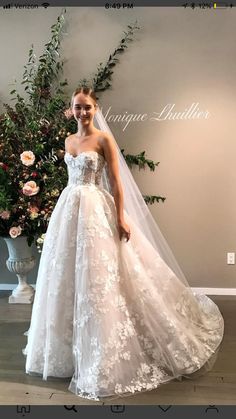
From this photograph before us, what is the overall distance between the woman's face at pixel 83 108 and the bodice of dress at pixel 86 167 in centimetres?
19

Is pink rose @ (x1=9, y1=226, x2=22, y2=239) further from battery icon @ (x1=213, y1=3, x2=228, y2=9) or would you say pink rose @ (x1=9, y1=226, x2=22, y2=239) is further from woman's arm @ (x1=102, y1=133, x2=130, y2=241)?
battery icon @ (x1=213, y1=3, x2=228, y2=9)

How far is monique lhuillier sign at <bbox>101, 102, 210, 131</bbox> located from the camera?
135 inches

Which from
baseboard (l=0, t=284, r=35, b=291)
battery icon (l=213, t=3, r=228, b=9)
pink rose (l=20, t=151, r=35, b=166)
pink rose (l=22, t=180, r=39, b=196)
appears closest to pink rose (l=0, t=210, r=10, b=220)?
pink rose (l=22, t=180, r=39, b=196)

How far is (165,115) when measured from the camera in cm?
345

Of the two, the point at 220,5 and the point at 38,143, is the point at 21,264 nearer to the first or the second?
the point at 38,143

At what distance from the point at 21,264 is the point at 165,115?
176cm

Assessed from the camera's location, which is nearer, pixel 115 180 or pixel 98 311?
pixel 98 311

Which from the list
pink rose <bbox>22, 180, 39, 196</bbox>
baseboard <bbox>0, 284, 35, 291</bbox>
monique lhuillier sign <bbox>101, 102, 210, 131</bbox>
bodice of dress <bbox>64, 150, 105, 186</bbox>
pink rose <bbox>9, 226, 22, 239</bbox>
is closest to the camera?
bodice of dress <bbox>64, 150, 105, 186</bbox>

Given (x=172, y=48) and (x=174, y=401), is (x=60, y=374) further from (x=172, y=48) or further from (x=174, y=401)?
(x=172, y=48)

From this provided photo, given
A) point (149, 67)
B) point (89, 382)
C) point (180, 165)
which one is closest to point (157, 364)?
point (89, 382)

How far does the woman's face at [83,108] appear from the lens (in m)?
2.24

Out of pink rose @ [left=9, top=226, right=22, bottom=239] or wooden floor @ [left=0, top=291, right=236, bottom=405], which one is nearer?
wooden floor @ [left=0, top=291, right=236, bottom=405]

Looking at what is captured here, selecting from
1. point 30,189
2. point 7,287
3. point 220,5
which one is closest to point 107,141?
point 30,189

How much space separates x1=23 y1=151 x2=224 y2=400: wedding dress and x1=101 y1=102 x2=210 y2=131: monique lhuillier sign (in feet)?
4.24
